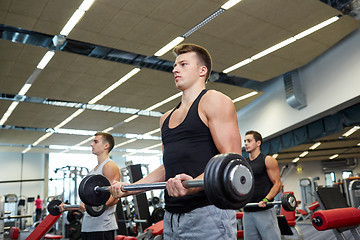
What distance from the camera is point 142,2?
4457 millimetres

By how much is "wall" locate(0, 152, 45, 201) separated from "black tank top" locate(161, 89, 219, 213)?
1584 centimetres

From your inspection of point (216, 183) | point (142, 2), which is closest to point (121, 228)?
point (142, 2)

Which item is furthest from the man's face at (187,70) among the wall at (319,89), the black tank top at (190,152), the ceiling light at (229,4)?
the wall at (319,89)

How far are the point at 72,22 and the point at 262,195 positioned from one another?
3.87 m

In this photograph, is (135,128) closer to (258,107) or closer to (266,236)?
(258,107)

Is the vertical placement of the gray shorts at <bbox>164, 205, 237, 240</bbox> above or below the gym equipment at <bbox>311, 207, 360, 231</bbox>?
above

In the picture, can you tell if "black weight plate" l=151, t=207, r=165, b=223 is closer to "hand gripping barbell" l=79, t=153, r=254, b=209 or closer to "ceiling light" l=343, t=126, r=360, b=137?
"hand gripping barbell" l=79, t=153, r=254, b=209

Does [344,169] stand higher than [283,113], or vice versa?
[283,113]

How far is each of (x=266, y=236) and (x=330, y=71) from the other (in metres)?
5.17

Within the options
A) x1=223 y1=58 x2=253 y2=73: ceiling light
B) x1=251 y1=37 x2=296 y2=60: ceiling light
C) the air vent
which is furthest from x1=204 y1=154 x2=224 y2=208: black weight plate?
the air vent

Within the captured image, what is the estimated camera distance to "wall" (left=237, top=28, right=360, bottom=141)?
19.7ft

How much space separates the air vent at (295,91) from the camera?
709cm

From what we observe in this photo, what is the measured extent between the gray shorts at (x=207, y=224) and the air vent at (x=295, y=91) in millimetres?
6466

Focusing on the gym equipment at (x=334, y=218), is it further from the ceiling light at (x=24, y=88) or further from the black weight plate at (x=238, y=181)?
the ceiling light at (x=24, y=88)
